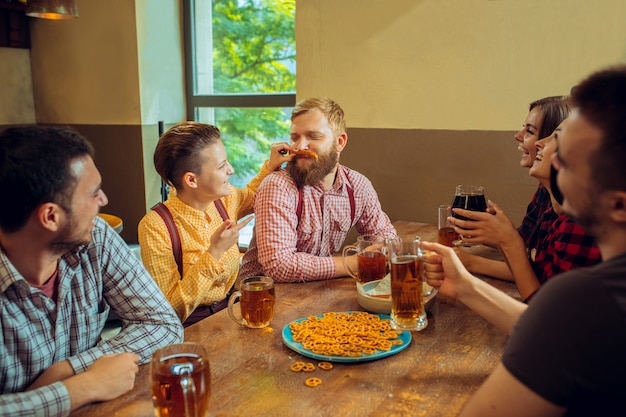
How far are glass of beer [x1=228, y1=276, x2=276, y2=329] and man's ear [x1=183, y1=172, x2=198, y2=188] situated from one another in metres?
0.70

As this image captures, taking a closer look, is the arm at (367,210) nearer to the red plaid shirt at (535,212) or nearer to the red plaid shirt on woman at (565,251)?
the red plaid shirt at (535,212)

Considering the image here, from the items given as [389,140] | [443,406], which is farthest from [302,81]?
[443,406]

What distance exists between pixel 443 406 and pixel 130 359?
65 centimetres

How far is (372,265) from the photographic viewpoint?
163 centimetres

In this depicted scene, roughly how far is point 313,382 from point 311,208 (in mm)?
1104

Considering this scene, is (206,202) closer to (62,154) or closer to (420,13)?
(62,154)

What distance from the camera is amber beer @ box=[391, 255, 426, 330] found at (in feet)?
4.47

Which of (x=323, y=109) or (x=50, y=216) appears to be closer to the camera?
(x=50, y=216)

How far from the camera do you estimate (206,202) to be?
2143 mm

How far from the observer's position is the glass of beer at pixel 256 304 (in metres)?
1.44

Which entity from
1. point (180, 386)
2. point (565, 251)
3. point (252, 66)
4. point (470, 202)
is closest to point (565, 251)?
point (565, 251)

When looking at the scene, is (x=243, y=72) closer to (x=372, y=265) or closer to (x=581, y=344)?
(x=372, y=265)

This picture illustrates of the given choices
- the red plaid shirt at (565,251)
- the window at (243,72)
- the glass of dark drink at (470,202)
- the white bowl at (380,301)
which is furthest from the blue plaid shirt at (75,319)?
the window at (243,72)

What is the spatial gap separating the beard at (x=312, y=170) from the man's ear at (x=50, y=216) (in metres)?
1.08
